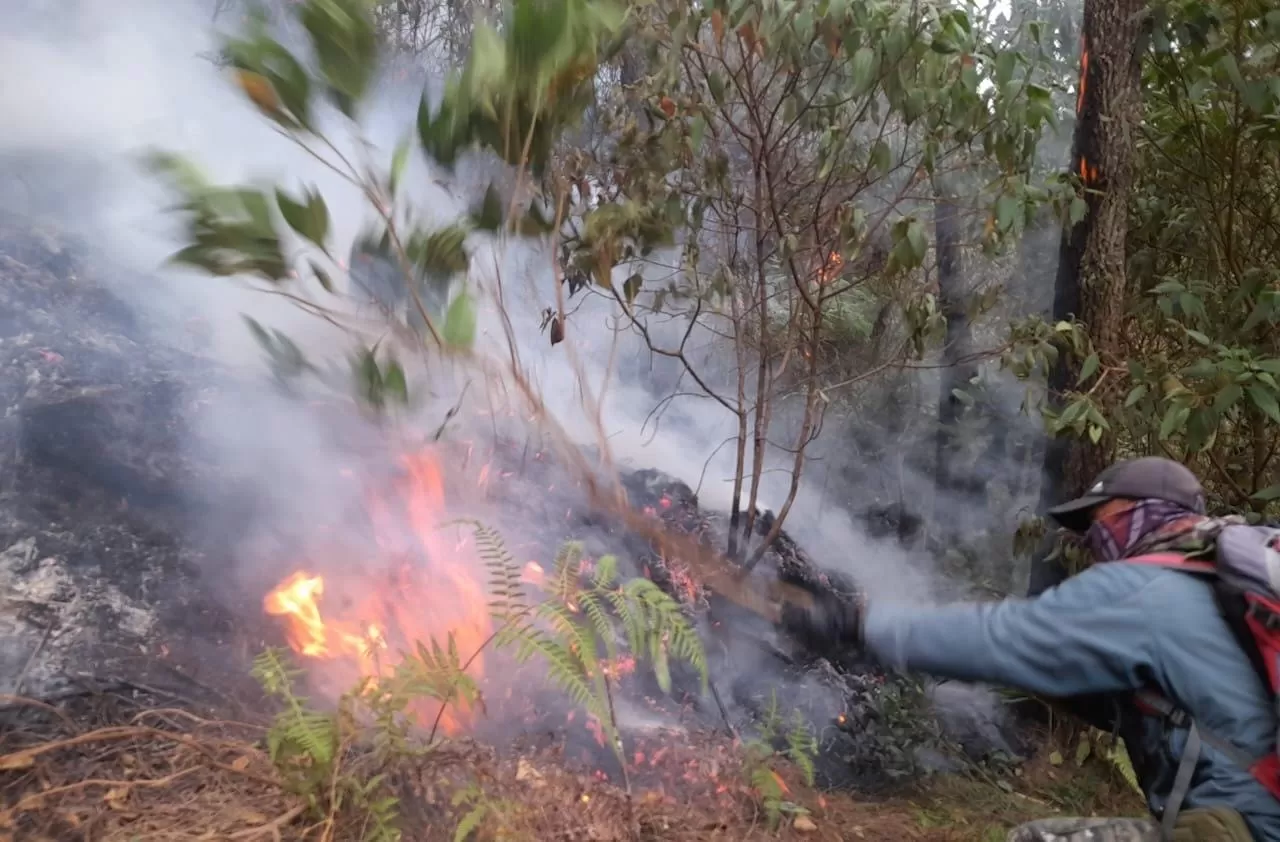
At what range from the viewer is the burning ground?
9.89 ft

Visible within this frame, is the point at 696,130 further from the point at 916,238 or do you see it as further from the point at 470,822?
the point at 470,822

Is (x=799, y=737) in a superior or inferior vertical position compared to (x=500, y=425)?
inferior

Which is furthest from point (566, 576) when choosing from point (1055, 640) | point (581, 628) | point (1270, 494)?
point (1270, 494)

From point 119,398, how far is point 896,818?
14.2ft

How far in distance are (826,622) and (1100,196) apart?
3.32 metres

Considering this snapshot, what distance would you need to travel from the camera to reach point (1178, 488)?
2.50 m

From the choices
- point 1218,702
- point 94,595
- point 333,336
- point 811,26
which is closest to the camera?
point 1218,702

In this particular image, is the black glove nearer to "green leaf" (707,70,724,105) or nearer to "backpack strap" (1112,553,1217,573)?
"backpack strap" (1112,553,1217,573)

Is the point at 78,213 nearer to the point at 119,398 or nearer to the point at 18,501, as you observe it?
the point at 119,398

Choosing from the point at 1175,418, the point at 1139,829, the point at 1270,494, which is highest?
the point at 1175,418

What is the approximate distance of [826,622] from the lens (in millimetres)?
2838

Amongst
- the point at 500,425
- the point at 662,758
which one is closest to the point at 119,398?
the point at 500,425

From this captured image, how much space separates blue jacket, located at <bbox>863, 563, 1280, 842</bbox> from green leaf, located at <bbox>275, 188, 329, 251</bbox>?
224cm

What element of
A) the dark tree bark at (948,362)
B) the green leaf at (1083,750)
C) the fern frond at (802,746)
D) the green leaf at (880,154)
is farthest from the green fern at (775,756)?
the dark tree bark at (948,362)
